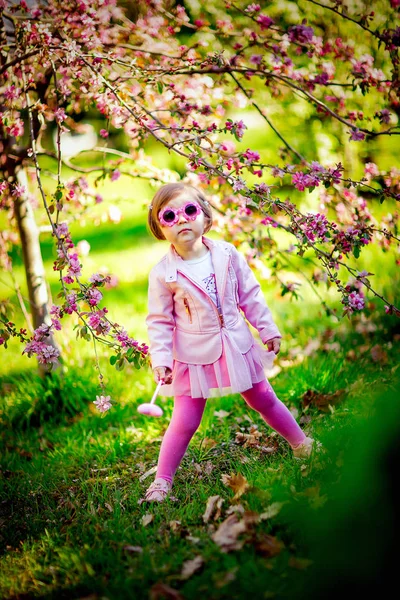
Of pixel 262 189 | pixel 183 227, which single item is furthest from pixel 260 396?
pixel 262 189

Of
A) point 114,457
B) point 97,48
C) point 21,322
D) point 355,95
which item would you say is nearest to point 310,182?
Result: point 97,48

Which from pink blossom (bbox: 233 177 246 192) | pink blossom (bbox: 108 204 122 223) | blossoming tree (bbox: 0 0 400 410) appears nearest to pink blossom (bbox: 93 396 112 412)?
blossoming tree (bbox: 0 0 400 410)

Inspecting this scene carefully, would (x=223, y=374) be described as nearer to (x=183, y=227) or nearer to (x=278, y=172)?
(x=183, y=227)

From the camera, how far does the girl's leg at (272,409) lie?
289 centimetres

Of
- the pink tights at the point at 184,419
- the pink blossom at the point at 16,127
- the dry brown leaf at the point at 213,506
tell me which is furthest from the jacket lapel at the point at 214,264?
the pink blossom at the point at 16,127

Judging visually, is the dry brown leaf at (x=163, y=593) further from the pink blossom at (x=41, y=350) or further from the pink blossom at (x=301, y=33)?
the pink blossom at (x=301, y=33)

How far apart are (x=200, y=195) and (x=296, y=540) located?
172 centimetres

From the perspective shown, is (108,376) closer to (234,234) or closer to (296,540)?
(234,234)

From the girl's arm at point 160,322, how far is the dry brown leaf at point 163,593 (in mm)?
1061

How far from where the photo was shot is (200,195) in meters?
2.95

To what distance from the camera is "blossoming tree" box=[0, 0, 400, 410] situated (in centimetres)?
286

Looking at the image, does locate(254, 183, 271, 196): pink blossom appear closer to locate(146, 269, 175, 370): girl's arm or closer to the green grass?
locate(146, 269, 175, 370): girl's arm

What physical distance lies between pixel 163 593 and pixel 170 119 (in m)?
3.18

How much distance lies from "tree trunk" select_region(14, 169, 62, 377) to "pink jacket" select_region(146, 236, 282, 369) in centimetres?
158
